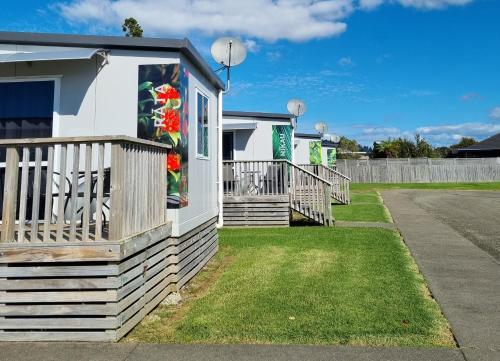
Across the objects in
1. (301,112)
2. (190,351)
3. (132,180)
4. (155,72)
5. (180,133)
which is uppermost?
(301,112)

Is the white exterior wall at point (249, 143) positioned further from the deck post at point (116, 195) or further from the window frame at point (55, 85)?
the deck post at point (116, 195)

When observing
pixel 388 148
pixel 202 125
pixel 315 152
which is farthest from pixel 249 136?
pixel 388 148

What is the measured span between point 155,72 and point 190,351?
11.9 feet

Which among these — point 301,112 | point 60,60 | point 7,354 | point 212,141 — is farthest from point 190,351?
point 301,112

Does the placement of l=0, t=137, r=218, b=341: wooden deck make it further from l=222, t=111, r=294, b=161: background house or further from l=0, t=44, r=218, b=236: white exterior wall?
l=222, t=111, r=294, b=161: background house

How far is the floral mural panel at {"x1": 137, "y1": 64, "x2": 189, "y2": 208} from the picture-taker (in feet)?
17.5

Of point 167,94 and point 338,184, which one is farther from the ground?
point 167,94

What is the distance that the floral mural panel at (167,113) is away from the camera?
17.5 feet

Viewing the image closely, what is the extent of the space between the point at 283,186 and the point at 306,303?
652cm

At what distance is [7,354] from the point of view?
3387 mm

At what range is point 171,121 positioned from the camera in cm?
534

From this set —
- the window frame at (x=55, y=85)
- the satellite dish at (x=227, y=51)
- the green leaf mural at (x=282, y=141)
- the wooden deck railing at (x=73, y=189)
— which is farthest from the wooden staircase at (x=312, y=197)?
the wooden deck railing at (x=73, y=189)

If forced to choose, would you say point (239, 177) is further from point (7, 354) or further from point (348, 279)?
point (7, 354)

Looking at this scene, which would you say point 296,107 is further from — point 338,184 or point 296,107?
point 338,184
